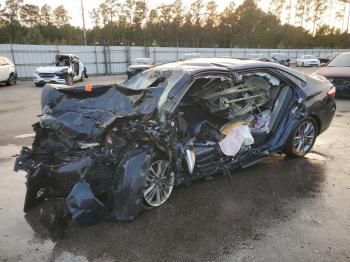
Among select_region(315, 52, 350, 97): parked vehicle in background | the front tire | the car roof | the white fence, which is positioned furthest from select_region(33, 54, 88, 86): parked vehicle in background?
the front tire

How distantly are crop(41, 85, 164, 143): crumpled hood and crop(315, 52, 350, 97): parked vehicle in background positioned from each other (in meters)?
9.14

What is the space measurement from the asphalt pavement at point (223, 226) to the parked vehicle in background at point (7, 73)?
567 inches

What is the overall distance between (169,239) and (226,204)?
1.00m

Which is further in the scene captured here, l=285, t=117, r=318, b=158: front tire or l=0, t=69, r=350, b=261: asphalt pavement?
l=285, t=117, r=318, b=158: front tire

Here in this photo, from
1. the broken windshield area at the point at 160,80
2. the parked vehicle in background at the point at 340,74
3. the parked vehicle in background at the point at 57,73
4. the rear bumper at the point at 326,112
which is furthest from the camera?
the parked vehicle in background at the point at 57,73

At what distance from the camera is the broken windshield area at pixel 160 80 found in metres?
3.99

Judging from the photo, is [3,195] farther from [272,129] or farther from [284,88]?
[284,88]

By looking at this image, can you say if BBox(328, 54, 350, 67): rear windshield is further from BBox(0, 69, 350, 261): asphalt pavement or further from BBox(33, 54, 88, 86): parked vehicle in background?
BBox(33, 54, 88, 86): parked vehicle in background

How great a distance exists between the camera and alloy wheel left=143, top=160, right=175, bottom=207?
379 centimetres

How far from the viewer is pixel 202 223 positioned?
3.62m

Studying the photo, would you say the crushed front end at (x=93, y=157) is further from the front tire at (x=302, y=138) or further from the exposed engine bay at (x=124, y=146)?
the front tire at (x=302, y=138)

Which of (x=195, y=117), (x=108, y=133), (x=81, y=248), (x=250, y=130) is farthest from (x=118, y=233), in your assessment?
(x=250, y=130)

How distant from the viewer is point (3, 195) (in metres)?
4.35

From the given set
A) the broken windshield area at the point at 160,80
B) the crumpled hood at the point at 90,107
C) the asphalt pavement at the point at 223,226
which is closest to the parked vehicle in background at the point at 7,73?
the asphalt pavement at the point at 223,226
